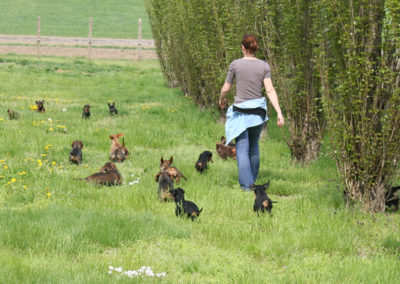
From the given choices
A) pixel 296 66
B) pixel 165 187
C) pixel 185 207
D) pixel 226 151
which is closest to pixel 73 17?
pixel 226 151

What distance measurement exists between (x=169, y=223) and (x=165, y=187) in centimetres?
120

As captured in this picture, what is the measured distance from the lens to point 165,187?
23.1 ft

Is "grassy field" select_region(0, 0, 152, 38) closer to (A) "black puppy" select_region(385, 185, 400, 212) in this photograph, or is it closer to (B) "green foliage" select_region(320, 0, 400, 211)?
(B) "green foliage" select_region(320, 0, 400, 211)

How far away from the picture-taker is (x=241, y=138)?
799 centimetres

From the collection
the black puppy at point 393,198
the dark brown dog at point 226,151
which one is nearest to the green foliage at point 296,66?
the dark brown dog at point 226,151

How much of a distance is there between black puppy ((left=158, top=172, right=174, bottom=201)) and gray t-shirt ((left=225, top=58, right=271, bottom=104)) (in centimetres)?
178

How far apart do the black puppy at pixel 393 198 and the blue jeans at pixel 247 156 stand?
1935 mm

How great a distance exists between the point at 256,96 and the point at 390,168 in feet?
7.53

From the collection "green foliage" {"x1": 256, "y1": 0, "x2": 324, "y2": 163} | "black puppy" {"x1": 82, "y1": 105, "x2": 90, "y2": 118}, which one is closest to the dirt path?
"black puppy" {"x1": 82, "y1": 105, "x2": 90, "y2": 118}

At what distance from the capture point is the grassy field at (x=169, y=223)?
4.71 m

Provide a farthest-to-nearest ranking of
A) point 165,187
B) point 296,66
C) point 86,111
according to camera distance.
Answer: point 86,111 → point 296,66 → point 165,187

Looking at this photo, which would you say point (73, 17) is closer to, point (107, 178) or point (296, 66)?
point (296, 66)

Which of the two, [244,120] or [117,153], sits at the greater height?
[244,120]

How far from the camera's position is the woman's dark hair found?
25.3 feet
